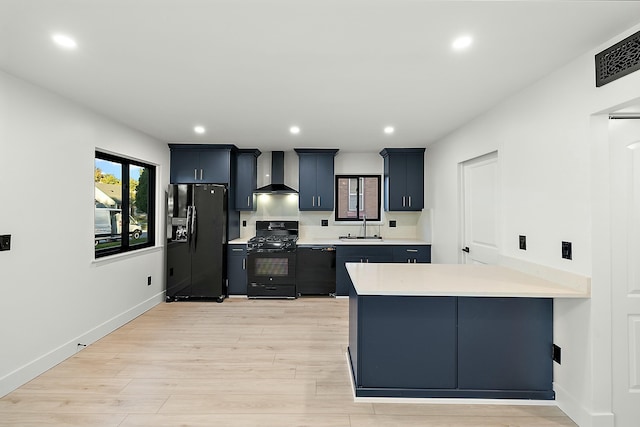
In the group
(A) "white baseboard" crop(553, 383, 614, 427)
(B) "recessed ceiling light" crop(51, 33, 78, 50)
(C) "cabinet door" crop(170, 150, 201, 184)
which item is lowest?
(A) "white baseboard" crop(553, 383, 614, 427)

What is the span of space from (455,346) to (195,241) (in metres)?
3.62

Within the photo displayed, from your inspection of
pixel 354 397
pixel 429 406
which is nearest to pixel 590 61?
pixel 429 406

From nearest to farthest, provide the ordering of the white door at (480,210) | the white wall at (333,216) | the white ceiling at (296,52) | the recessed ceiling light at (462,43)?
the white ceiling at (296,52) < the recessed ceiling light at (462,43) < the white door at (480,210) < the white wall at (333,216)

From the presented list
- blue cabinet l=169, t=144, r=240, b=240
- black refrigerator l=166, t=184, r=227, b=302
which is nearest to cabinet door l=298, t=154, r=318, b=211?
blue cabinet l=169, t=144, r=240, b=240

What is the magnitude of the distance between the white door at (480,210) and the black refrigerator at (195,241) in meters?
3.22

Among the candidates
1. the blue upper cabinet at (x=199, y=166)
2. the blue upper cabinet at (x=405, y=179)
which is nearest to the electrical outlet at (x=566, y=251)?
the blue upper cabinet at (x=405, y=179)

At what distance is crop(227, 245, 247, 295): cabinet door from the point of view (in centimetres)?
489

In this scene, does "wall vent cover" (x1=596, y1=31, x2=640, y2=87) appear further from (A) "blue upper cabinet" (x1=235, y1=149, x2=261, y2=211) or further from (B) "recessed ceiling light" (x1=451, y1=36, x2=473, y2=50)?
(A) "blue upper cabinet" (x1=235, y1=149, x2=261, y2=211)

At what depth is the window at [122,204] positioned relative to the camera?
11.7 feet

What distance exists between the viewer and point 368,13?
1.63 meters

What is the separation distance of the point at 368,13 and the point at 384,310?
1801 millimetres

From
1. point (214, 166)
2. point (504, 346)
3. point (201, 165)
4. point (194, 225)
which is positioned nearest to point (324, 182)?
point (214, 166)

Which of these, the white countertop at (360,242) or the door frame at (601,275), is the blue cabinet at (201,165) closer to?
the white countertop at (360,242)

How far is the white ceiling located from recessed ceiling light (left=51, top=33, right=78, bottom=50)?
3 centimetres
